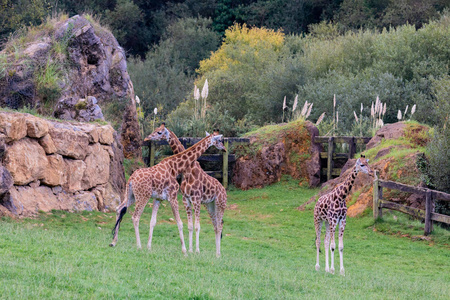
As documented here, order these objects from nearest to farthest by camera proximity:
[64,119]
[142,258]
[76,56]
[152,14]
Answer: [142,258] < [64,119] < [76,56] < [152,14]

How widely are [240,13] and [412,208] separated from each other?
43466 mm

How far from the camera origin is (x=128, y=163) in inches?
875

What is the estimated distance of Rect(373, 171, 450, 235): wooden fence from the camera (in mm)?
15461

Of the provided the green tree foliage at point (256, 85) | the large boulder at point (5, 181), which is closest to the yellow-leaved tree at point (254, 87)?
the green tree foliage at point (256, 85)

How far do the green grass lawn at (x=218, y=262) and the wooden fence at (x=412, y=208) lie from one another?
1.42ft

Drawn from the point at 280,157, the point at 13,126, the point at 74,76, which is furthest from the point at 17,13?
the point at 13,126

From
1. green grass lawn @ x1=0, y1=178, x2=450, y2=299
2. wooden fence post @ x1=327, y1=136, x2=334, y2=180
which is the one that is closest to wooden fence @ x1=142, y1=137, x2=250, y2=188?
wooden fence post @ x1=327, y1=136, x2=334, y2=180

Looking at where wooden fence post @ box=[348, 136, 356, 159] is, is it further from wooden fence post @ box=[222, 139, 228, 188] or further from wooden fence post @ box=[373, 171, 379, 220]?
wooden fence post @ box=[373, 171, 379, 220]

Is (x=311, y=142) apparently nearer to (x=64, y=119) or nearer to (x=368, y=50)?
(x=64, y=119)

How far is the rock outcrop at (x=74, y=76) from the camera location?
18.5 meters

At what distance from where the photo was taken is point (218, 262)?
1008 centimetres

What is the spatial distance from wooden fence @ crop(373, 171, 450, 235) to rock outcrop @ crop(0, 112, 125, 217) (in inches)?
336

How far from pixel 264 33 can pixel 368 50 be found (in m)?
12.5

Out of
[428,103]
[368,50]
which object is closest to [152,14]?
[368,50]
